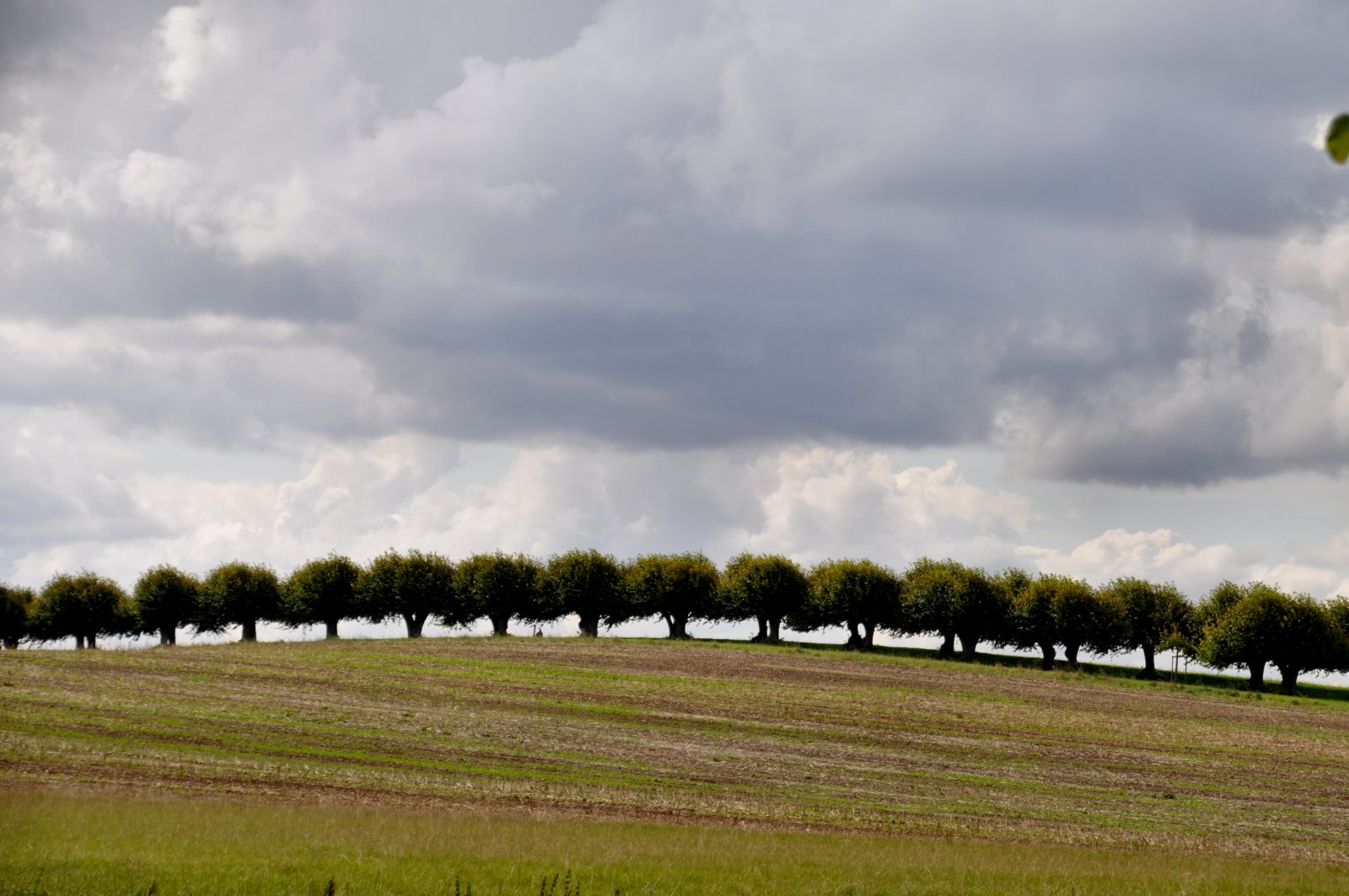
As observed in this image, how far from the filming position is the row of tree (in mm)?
131250

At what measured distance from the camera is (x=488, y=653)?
98.5 metres

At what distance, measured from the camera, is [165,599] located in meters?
142

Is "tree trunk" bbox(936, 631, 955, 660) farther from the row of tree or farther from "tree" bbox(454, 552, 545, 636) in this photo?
"tree" bbox(454, 552, 545, 636)

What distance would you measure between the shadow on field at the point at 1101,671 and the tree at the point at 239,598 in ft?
191

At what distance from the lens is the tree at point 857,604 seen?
135 metres

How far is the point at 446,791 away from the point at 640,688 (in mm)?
39933

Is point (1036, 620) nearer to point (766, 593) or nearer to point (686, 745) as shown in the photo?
point (766, 593)

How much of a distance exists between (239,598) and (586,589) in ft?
147

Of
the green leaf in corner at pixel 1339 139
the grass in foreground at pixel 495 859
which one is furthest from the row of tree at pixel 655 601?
the green leaf in corner at pixel 1339 139

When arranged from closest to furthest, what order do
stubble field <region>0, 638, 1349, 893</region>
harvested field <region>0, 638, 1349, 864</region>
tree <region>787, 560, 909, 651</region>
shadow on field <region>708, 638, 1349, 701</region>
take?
stubble field <region>0, 638, 1349, 893</region>, harvested field <region>0, 638, 1349, 864</region>, shadow on field <region>708, 638, 1349, 701</region>, tree <region>787, 560, 909, 651</region>

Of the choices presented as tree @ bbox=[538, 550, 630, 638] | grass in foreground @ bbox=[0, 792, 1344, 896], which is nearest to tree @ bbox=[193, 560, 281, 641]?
tree @ bbox=[538, 550, 630, 638]

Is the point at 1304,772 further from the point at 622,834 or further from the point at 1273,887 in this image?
the point at 622,834

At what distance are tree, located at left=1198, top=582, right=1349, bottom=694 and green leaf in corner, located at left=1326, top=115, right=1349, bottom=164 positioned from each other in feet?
436

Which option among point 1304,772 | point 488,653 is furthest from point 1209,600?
point 488,653
